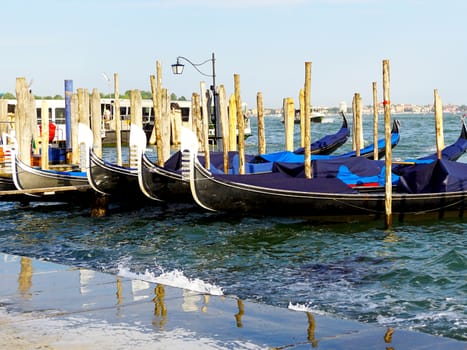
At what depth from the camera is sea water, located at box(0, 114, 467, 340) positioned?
25.1 feet

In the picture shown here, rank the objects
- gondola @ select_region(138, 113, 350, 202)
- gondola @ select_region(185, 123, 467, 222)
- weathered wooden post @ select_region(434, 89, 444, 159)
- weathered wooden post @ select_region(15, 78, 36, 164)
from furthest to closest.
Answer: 1. weathered wooden post @ select_region(15, 78, 36, 164)
2. gondola @ select_region(138, 113, 350, 202)
3. weathered wooden post @ select_region(434, 89, 444, 159)
4. gondola @ select_region(185, 123, 467, 222)

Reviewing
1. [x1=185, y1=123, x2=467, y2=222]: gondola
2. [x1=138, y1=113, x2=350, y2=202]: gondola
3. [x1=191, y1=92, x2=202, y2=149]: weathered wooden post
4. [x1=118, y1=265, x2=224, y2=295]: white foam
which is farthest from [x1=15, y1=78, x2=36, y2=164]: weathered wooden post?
[x1=118, y1=265, x2=224, y2=295]: white foam

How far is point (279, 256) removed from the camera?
418 inches

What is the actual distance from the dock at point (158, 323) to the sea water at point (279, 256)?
1.27m

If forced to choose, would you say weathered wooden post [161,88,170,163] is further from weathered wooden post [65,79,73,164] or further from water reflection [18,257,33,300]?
water reflection [18,257,33,300]

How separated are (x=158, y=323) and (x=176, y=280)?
129 inches

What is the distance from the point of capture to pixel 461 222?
42.9 ft

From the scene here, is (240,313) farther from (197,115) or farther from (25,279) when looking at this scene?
(197,115)

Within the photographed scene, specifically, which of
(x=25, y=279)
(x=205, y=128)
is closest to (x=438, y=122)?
(x=205, y=128)

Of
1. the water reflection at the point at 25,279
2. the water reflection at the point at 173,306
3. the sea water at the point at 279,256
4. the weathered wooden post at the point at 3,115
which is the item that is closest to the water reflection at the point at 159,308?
the water reflection at the point at 173,306

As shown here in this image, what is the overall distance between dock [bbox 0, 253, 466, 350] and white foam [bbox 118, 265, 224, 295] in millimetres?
1404

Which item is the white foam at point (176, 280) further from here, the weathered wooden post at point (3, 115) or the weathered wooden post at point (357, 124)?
the weathered wooden post at point (3, 115)

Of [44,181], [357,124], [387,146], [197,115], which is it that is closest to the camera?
[387,146]

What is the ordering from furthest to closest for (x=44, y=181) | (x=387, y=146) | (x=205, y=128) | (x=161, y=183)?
1. (x=205, y=128)
2. (x=44, y=181)
3. (x=161, y=183)
4. (x=387, y=146)
